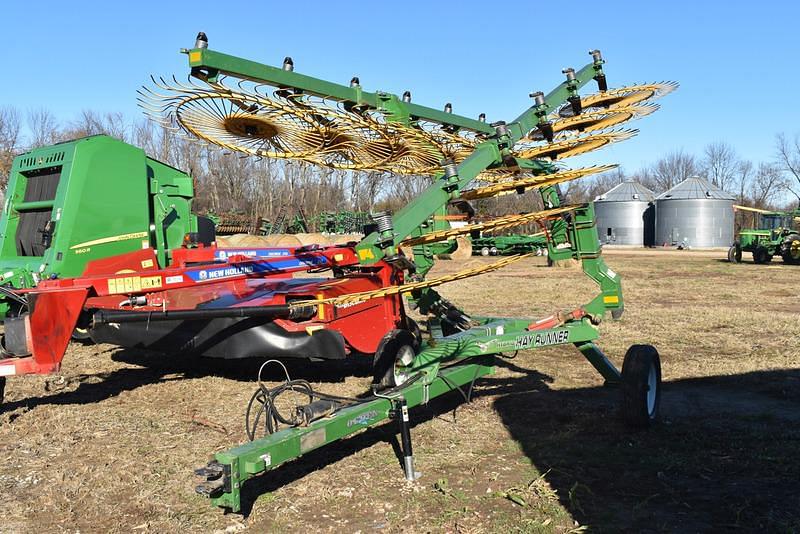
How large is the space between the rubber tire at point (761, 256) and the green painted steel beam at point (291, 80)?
26.1 meters

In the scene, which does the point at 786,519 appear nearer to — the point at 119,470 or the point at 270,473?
the point at 270,473

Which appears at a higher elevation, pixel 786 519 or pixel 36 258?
pixel 36 258

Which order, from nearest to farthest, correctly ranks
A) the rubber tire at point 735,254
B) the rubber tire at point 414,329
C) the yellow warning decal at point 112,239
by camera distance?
the rubber tire at point 414,329
the yellow warning decal at point 112,239
the rubber tire at point 735,254

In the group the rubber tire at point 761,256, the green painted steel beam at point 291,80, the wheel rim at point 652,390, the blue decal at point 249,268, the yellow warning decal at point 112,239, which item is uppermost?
the green painted steel beam at point 291,80

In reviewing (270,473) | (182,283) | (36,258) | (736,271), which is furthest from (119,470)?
(736,271)

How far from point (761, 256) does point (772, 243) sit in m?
0.72

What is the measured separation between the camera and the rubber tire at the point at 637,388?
5332 millimetres

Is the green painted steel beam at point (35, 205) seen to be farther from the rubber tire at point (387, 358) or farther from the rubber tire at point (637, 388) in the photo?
the rubber tire at point (637, 388)

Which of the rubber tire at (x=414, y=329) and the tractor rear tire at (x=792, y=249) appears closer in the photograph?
the rubber tire at (x=414, y=329)

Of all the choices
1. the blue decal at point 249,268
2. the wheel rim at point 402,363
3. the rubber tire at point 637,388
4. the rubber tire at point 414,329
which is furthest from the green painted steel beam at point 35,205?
the rubber tire at point 637,388

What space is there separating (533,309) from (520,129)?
794cm

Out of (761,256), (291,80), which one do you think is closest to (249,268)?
(291,80)

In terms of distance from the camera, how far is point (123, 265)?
8656 mm

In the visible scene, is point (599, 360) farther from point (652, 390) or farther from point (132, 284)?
point (132, 284)
